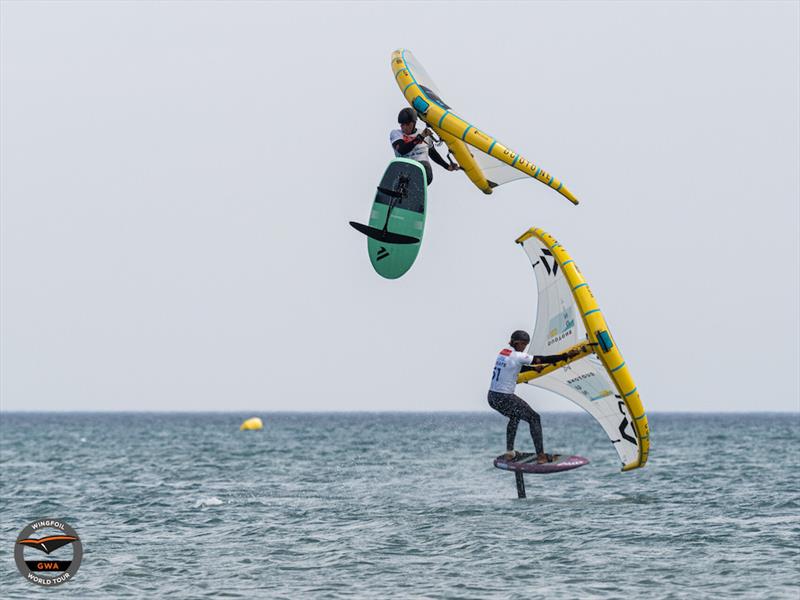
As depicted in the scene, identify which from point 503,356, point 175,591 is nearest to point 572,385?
point 503,356

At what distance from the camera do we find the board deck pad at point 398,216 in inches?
665

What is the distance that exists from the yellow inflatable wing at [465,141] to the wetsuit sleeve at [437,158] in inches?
8.5

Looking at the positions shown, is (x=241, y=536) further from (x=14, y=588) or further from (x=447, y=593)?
(x=447, y=593)

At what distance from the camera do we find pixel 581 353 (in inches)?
691

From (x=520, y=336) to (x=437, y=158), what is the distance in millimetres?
3290

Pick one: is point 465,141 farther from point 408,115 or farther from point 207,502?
point 207,502

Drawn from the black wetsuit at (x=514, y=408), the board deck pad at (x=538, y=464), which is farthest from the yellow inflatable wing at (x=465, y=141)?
the board deck pad at (x=538, y=464)

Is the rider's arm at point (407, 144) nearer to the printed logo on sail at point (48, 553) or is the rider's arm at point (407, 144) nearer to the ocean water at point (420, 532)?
the ocean water at point (420, 532)

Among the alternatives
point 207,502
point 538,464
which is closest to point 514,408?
point 538,464

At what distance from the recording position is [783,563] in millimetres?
19578

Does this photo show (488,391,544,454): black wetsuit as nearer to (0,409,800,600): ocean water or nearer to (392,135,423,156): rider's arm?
(0,409,800,600): ocean water

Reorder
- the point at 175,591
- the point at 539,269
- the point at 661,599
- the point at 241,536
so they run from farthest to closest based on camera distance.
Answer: the point at 241,536, the point at 539,269, the point at 175,591, the point at 661,599

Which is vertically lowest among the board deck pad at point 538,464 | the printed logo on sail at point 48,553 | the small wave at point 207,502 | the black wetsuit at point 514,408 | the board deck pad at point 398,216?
the printed logo on sail at point 48,553

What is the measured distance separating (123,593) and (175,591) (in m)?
0.82
